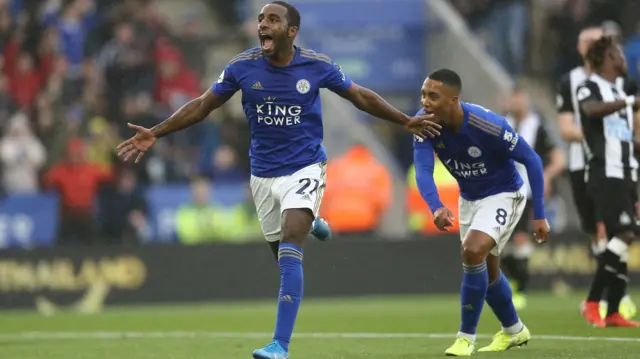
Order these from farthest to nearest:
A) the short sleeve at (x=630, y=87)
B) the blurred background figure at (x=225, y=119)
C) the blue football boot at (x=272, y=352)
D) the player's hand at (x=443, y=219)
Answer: the blurred background figure at (x=225, y=119) → the short sleeve at (x=630, y=87) → the player's hand at (x=443, y=219) → the blue football boot at (x=272, y=352)

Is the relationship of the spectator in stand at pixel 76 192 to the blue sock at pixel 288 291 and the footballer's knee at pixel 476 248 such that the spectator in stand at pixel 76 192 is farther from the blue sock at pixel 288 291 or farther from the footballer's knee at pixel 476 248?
the footballer's knee at pixel 476 248

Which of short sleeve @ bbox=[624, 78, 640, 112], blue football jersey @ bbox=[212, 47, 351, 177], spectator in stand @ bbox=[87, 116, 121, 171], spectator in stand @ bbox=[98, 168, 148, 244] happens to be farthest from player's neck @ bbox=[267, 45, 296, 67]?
spectator in stand @ bbox=[87, 116, 121, 171]

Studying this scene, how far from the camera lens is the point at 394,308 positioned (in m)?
15.3

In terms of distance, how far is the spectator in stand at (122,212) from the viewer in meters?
18.1

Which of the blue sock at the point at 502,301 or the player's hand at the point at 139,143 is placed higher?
the player's hand at the point at 139,143

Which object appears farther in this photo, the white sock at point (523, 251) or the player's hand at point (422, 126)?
the white sock at point (523, 251)

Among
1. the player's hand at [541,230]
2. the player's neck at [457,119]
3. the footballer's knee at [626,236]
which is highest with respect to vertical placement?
the player's neck at [457,119]

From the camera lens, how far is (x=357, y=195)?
734 inches

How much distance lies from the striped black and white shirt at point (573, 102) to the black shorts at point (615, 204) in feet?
2.10

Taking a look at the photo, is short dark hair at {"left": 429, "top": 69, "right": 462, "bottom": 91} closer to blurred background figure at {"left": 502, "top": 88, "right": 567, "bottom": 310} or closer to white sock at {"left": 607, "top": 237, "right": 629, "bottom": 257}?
white sock at {"left": 607, "top": 237, "right": 629, "bottom": 257}

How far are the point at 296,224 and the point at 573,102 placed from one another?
4336mm

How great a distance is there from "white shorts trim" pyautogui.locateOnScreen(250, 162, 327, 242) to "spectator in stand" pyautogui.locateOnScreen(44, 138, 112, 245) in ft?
30.1

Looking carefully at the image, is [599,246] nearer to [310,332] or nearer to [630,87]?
[630,87]

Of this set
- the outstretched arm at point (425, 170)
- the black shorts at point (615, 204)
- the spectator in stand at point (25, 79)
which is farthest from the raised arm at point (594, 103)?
the spectator in stand at point (25, 79)
